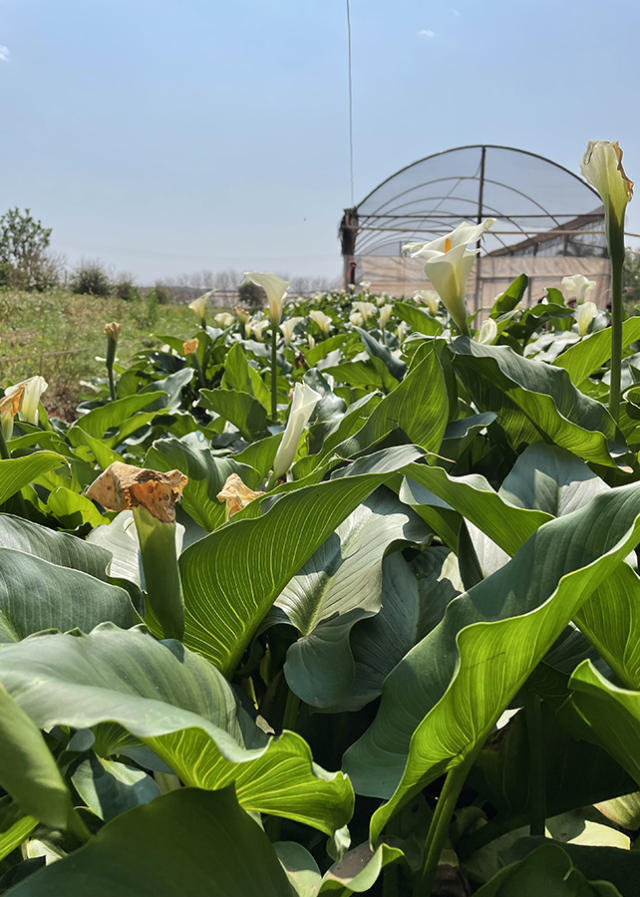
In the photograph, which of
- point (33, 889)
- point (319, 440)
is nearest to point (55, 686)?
point (33, 889)

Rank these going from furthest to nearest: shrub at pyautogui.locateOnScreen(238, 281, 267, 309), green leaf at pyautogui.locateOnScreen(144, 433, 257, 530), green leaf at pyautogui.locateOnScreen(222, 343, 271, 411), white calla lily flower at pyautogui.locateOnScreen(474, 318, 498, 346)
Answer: shrub at pyautogui.locateOnScreen(238, 281, 267, 309) → green leaf at pyautogui.locateOnScreen(222, 343, 271, 411) → white calla lily flower at pyautogui.locateOnScreen(474, 318, 498, 346) → green leaf at pyautogui.locateOnScreen(144, 433, 257, 530)

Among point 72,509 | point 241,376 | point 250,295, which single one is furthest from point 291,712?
point 250,295

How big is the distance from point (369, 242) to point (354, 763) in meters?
16.0

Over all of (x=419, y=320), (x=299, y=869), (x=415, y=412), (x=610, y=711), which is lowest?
(x=299, y=869)

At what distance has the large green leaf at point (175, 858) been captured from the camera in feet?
0.86

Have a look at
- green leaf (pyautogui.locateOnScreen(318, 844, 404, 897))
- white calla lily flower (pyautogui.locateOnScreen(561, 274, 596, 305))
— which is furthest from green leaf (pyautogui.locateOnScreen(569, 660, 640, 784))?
white calla lily flower (pyautogui.locateOnScreen(561, 274, 596, 305))

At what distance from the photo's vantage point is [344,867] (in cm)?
35

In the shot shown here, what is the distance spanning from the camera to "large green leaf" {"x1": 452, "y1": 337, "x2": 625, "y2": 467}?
2.02ft

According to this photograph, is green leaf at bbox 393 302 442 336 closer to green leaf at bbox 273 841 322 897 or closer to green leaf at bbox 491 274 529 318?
green leaf at bbox 491 274 529 318

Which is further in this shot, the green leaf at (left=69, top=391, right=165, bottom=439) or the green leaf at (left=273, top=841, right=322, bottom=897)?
the green leaf at (left=69, top=391, right=165, bottom=439)

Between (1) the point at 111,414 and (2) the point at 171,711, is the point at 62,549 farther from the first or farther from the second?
(1) the point at 111,414

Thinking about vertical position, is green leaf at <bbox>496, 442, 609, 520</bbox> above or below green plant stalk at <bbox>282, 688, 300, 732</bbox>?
above

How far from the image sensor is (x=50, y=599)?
0.39 metres

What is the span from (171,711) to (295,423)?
0.38 metres
